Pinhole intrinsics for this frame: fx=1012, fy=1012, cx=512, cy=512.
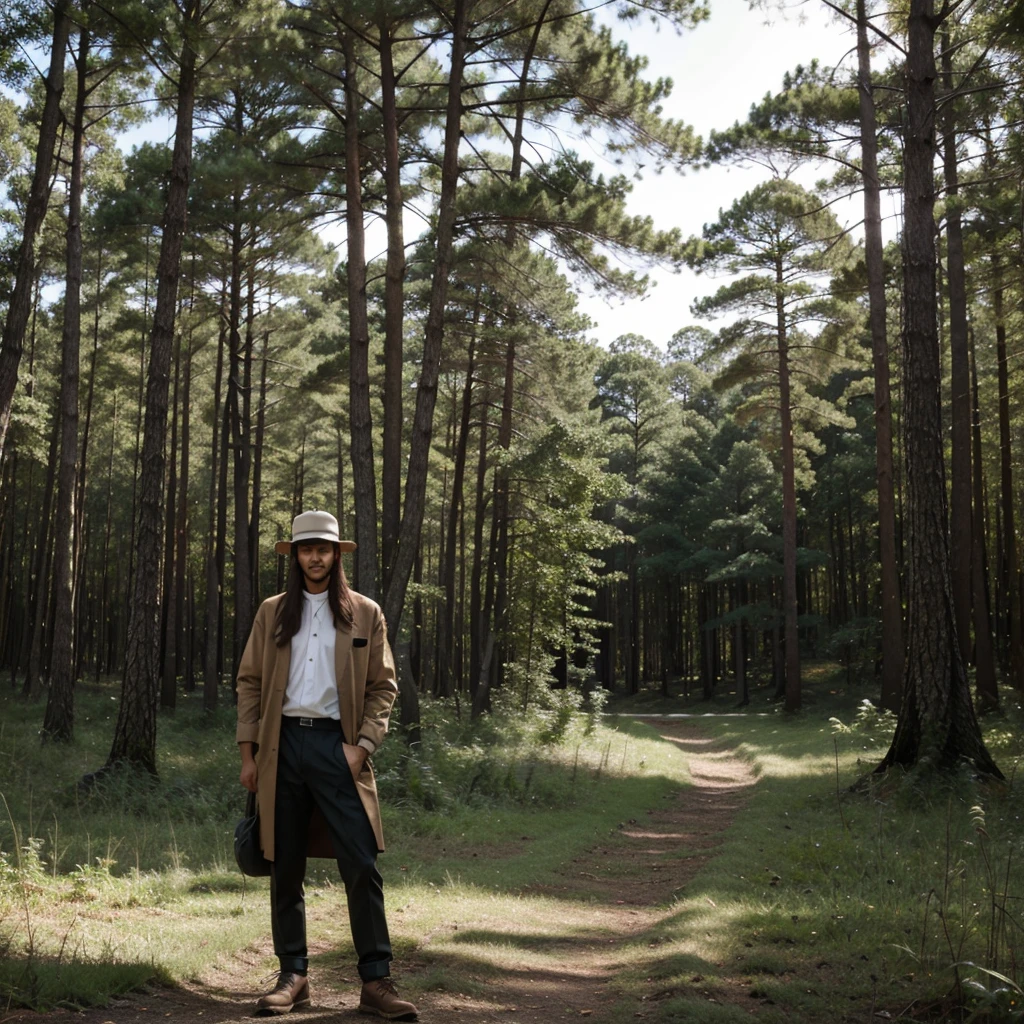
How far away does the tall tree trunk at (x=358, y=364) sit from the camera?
14844mm

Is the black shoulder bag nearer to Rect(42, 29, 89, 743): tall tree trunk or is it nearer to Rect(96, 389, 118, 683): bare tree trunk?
Rect(42, 29, 89, 743): tall tree trunk

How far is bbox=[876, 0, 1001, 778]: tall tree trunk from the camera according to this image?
1082cm

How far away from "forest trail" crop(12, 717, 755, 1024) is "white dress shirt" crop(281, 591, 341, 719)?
1338mm

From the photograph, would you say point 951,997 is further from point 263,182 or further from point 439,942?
point 263,182

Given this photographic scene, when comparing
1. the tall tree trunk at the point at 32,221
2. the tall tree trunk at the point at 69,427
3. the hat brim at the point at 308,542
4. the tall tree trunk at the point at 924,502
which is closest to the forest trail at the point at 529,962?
the hat brim at the point at 308,542

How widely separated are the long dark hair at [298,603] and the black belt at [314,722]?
1.14 feet

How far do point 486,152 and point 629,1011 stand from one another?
49.9 ft

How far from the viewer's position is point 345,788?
4738 mm

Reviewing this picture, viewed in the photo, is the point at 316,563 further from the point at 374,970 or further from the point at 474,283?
the point at 474,283

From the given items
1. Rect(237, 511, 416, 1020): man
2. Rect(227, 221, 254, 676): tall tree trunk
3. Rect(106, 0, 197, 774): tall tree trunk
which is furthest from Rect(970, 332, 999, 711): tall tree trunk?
Rect(237, 511, 416, 1020): man

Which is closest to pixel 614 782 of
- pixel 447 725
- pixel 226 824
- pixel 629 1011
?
pixel 447 725

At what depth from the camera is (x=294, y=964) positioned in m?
4.72

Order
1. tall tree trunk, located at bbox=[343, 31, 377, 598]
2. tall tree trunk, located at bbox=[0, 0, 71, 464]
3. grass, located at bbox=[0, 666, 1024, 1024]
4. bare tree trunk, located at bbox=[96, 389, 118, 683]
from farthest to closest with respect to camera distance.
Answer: bare tree trunk, located at bbox=[96, 389, 118, 683], tall tree trunk, located at bbox=[343, 31, 377, 598], tall tree trunk, located at bbox=[0, 0, 71, 464], grass, located at bbox=[0, 666, 1024, 1024]

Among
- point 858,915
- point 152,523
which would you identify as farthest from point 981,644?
point 152,523
